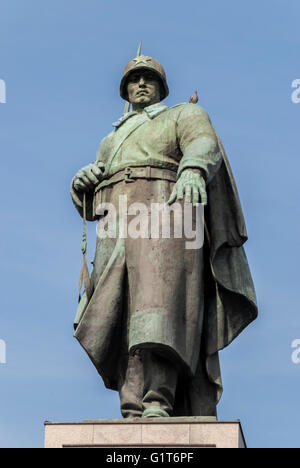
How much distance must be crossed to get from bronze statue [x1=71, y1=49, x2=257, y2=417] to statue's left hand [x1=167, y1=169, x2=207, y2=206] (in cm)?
1

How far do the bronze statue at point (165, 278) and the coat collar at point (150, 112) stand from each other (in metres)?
0.02

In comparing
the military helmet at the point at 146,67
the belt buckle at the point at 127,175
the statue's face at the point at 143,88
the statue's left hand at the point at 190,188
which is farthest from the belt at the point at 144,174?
the military helmet at the point at 146,67

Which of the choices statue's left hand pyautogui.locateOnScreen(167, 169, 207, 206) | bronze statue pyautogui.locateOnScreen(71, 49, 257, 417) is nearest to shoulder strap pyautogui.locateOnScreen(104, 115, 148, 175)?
bronze statue pyautogui.locateOnScreen(71, 49, 257, 417)

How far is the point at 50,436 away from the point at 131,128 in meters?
4.19

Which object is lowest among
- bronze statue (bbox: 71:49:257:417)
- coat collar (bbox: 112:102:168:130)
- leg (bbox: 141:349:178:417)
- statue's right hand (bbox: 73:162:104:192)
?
leg (bbox: 141:349:178:417)

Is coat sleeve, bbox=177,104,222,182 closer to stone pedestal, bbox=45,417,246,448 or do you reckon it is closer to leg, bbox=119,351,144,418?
leg, bbox=119,351,144,418

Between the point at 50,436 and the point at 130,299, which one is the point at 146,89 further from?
the point at 50,436

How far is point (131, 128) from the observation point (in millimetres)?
18078

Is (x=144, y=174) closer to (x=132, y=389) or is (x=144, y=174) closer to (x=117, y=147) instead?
(x=117, y=147)

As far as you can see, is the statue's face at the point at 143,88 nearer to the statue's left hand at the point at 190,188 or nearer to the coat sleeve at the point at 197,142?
the coat sleeve at the point at 197,142

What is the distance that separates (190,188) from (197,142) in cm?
82

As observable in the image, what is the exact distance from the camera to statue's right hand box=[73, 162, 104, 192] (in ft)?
58.6

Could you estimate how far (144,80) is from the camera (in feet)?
60.7
